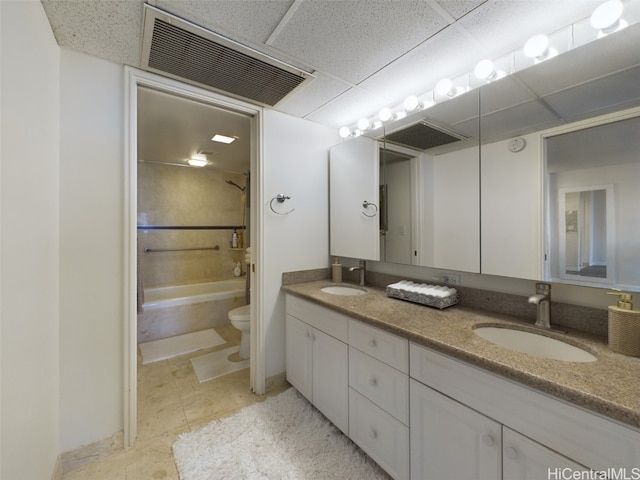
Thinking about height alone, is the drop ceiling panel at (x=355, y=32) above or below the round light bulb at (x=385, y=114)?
→ above

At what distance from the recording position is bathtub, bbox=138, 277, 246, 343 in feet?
9.98

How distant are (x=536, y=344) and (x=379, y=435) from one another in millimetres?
848

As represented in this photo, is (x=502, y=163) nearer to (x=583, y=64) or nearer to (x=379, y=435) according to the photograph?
(x=583, y=64)

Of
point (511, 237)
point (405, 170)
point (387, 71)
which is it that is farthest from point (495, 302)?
point (387, 71)

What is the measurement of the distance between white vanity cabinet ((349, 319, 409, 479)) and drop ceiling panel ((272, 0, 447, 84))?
1445 millimetres

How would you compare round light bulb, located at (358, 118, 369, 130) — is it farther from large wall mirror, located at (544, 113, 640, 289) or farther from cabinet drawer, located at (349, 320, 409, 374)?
cabinet drawer, located at (349, 320, 409, 374)

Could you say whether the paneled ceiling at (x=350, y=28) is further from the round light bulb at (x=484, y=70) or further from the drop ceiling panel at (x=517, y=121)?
the drop ceiling panel at (x=517, y=121)

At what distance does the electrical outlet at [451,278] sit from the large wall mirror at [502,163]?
9 centimetres

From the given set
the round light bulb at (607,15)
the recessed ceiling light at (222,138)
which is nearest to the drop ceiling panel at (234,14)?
the round light bulb at (607,15)

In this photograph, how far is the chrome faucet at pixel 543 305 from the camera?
1147 mm

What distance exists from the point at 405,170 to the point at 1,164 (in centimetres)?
191

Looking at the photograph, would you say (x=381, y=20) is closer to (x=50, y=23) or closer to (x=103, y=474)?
(x=50, y=23)

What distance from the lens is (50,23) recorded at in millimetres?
1162

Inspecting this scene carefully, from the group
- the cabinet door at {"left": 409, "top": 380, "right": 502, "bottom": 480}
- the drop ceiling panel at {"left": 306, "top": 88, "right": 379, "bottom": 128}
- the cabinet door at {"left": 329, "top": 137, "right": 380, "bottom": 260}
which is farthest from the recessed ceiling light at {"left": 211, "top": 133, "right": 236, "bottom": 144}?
the cabinet door at {"left": 409, "top": 380, "right": 502, "bottom": 480}
